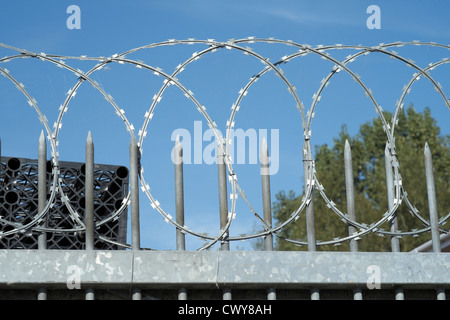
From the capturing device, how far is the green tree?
1006 inches

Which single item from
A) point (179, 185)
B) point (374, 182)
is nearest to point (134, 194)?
point (179, 185)

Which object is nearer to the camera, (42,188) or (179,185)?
(42,188)

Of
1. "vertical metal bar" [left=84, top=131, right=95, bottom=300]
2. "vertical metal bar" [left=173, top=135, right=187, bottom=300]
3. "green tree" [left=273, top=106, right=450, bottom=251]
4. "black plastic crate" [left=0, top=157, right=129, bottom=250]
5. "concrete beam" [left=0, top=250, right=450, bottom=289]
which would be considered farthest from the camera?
"green tree" [left=273, top=106, right=450, bottom=251]

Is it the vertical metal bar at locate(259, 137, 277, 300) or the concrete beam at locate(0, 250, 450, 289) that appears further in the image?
the vertical metal bar at locate(259, 137, 277, 300)

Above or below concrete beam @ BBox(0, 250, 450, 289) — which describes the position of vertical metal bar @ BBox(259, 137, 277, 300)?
above

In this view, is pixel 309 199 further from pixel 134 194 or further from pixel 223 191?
pixel 134 194

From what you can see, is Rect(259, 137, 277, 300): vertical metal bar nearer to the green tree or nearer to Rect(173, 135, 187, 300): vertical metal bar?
Rect(173, 135, 187, 300): vertical metal bar

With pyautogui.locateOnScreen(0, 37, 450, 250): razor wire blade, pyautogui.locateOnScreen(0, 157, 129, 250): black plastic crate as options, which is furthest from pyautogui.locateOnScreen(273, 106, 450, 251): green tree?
pyautogui.locateOnScreen(0, 37, 450, 250): razor wire blade

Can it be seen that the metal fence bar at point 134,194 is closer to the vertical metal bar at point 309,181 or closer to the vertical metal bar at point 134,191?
the vertical metal bar at point 134,191

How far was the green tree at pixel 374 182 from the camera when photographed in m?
25.6

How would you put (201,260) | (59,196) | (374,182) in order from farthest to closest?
(374,182), (59,196), (201,260)

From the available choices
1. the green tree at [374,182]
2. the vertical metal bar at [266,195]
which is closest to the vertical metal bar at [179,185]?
the vertical metal bar at [266,195]

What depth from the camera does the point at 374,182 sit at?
96.3ft
